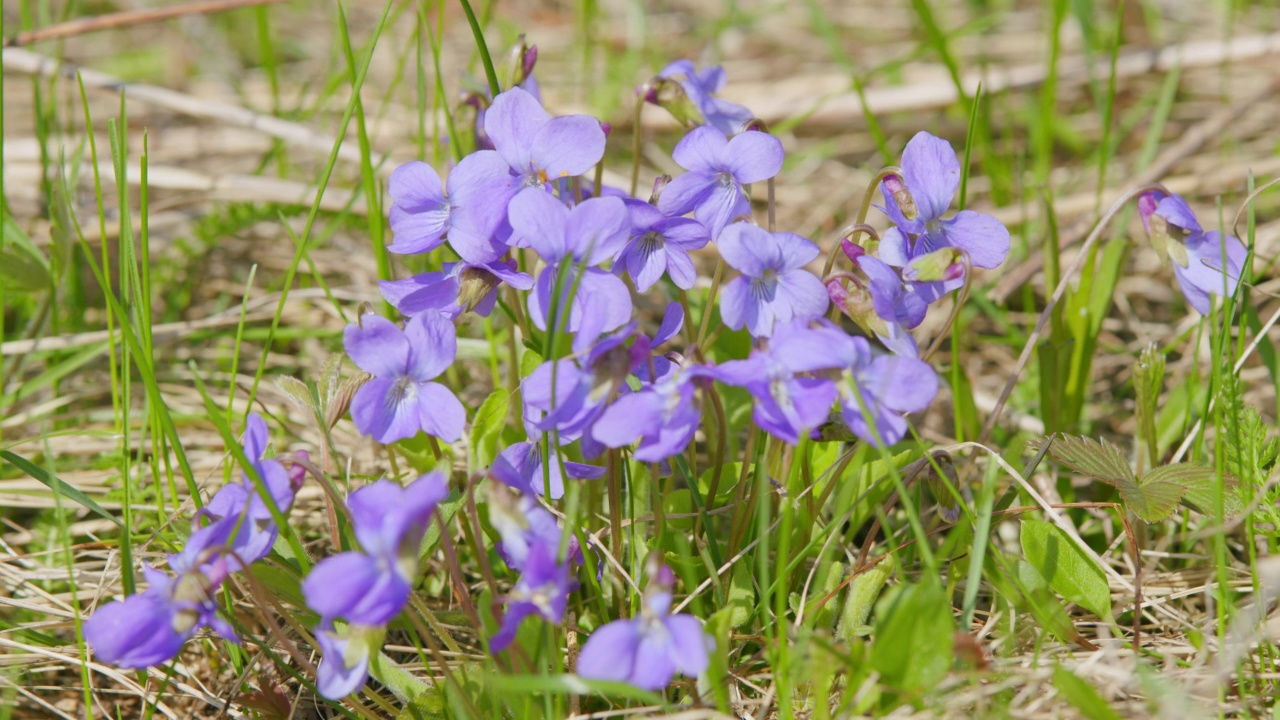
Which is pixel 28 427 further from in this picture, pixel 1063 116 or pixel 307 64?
pixel 1063 116

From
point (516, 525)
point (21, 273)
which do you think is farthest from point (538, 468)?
point (21, 273)

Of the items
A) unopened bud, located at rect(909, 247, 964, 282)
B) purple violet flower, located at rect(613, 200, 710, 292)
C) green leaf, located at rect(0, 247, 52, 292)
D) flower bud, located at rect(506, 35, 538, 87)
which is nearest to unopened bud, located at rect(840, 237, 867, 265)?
unopened bud, located at rect(909, 247, 964, 282)

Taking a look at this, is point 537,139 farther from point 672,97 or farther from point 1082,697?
point 1082,697

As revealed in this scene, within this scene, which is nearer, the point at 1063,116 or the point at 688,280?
the point at 688,280

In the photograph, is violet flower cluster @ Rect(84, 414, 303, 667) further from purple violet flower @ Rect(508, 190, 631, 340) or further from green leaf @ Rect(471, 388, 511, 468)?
purple violet flower @ Rect(508, 190, 631, 340)

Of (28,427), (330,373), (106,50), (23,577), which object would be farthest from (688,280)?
(106,50)

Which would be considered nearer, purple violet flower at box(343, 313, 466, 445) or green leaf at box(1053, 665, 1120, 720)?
green leaf at box(1053, 665, 1120, 720)
